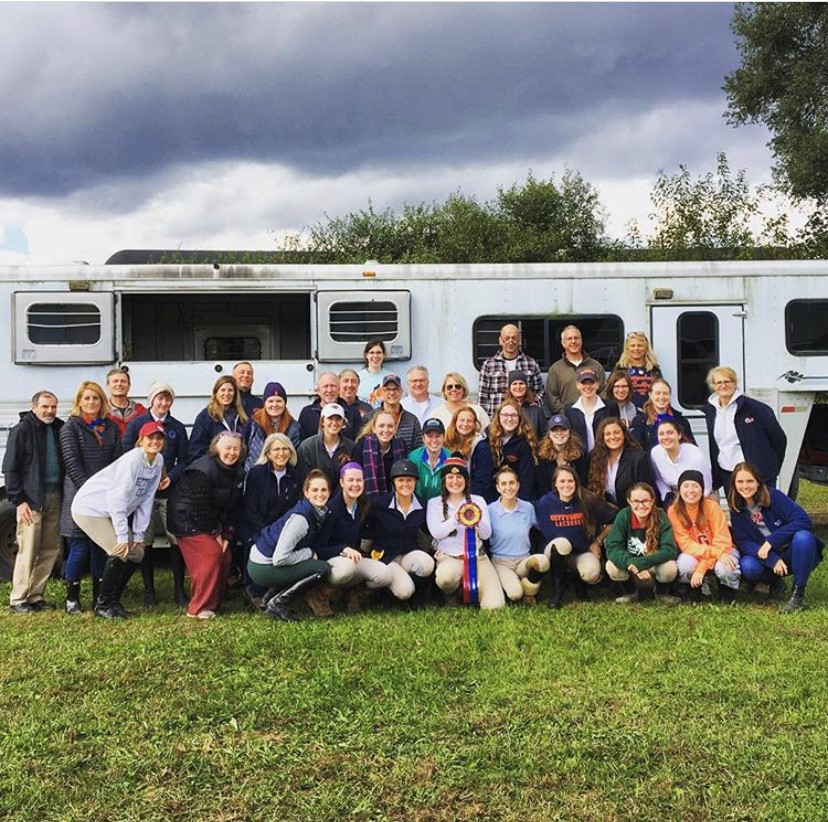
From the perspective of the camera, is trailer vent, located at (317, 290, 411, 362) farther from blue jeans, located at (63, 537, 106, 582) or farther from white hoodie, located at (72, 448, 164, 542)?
blue jeans, located at (63, 537, 106, 582)

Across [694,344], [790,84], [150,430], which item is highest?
[790,84]

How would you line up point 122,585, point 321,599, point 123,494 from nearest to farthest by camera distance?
1. point 123,494
2. point 321,599
3. point 122,585

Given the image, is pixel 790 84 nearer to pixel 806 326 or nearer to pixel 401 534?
pixel 806 326

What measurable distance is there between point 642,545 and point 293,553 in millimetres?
2559

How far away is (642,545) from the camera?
5.99 metres

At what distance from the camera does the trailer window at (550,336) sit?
770 centimetres

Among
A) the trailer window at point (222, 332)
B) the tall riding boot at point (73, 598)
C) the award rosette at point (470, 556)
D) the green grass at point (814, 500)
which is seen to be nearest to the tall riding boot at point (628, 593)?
the award rosette at point (470, 556)

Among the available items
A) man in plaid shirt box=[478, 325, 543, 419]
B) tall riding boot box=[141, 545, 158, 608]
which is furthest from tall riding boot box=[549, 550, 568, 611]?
tall riding boot box=[141, 545, 158, 608]

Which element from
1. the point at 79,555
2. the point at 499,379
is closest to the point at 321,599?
the point at 79,555

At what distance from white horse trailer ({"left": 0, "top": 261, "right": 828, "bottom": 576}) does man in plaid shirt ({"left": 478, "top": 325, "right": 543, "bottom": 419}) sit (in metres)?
0.59

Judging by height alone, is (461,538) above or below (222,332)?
below

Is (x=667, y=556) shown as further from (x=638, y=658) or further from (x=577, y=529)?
(x=638, y=658)

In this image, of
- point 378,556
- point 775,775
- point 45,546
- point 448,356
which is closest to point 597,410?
point 448,356

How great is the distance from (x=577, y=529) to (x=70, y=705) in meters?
3.63
